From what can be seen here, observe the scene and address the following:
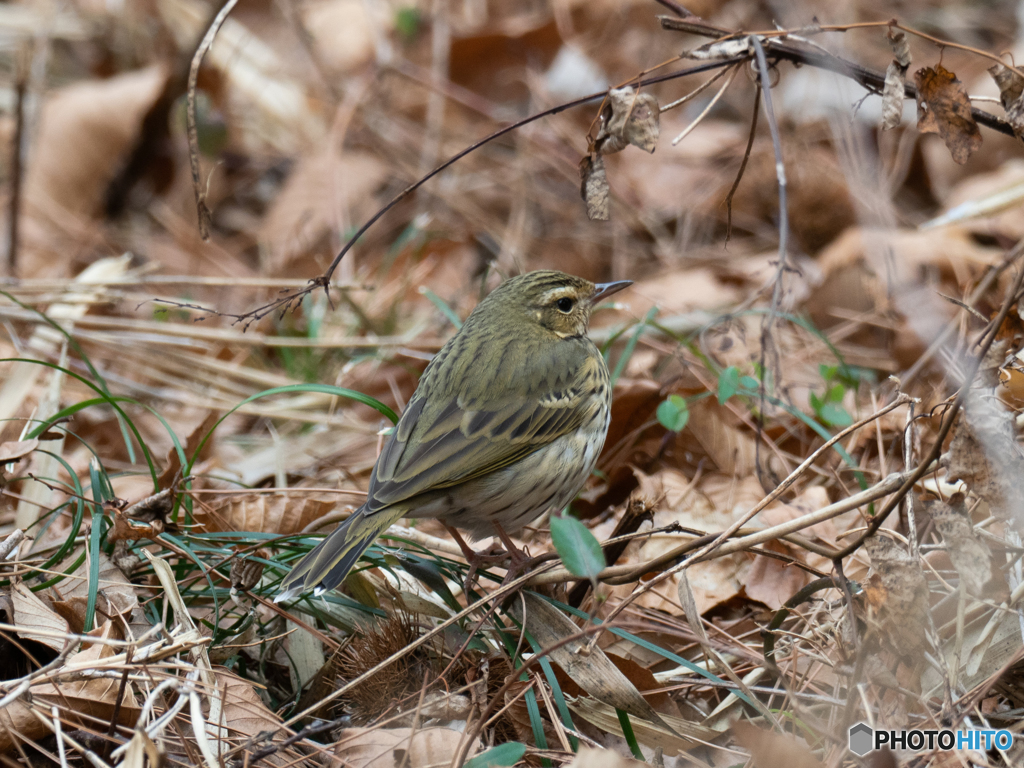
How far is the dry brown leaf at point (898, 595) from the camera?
2.60m

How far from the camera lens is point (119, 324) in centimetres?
518

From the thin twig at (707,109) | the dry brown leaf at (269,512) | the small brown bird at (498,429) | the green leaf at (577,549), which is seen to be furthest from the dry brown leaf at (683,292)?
the green leaf at (577,549)

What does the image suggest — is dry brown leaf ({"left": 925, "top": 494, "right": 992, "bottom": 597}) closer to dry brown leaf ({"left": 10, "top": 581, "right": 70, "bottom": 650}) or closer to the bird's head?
the bird's head

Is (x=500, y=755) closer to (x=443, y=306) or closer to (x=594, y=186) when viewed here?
(x=594, y=186)

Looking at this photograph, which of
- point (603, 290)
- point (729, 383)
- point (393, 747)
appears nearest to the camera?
point (393, 747)

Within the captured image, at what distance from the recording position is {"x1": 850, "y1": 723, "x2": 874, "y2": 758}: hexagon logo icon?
2625mm

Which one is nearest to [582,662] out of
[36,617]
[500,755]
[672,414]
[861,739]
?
[500,755]

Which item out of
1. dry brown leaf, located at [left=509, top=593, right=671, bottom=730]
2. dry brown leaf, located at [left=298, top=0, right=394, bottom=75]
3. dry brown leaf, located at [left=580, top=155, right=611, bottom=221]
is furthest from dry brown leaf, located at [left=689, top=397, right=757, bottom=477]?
dry brown leaf, located at [left=298, top=0, right=394, bottom=75]

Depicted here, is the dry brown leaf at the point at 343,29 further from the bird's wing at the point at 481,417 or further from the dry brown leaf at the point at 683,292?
the bird's wing at the point at 481,417

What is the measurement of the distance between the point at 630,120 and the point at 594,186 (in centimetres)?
25

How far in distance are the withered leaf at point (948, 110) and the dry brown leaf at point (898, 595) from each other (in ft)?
4.75

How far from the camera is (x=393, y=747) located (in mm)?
2754

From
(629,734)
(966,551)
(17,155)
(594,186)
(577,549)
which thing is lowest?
(629,734)

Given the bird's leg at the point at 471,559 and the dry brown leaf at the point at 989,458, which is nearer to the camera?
the dry brown leaf at the point at 989,458
